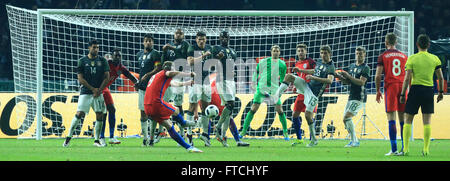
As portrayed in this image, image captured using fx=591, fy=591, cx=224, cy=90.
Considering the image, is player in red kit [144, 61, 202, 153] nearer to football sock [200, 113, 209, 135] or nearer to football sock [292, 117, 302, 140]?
football sock [200, 113, 209, 135]

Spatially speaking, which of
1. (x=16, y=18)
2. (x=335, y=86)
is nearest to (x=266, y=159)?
(x=335, y=86)

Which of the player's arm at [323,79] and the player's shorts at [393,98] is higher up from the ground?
the player's arm at [323,79]

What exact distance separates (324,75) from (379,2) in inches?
412

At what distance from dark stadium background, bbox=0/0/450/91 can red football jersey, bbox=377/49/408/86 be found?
10.7 meters

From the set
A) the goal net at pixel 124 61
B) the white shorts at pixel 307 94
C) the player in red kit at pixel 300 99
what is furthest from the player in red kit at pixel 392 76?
the goal net at pixel 124 61

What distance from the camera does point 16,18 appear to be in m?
14.0

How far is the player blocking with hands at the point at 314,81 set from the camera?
11148 millimetres

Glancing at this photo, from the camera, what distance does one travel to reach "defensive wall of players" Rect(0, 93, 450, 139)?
14094mm

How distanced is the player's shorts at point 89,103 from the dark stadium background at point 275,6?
8001 mm

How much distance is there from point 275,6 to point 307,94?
9.94m

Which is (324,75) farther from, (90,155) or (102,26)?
(102,26)

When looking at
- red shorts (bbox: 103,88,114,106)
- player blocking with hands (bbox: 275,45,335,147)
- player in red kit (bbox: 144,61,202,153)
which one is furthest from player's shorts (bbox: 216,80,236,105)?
red shorts (bbox: 103,88,114,106)

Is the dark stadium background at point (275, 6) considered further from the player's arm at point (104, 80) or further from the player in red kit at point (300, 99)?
the player in red kit at point (300, 99)

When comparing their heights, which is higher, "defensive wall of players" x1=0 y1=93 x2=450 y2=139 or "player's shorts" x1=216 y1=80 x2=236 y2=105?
"player's shorts" x1=216 y1=80 x2=236 y2=105
